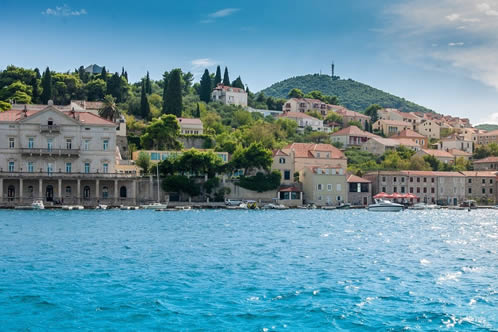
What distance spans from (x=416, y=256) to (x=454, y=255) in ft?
6.29

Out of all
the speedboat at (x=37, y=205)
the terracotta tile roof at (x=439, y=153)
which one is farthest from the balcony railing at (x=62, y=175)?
the terracotta tile roof at (x=439, y=153)

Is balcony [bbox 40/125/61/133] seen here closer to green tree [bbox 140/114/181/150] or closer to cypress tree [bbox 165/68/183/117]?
green tree [bbox 140/114/181/150]

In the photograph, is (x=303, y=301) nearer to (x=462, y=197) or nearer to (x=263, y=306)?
(x=263, y=306)

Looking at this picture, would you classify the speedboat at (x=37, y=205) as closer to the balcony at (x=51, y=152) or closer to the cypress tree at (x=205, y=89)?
the balcony at (x=51, y=152)

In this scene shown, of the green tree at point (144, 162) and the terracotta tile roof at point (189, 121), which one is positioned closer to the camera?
the green tree at point (144, 162)

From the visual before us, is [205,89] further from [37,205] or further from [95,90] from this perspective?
[37,205]

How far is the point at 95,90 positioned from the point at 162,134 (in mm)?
35755

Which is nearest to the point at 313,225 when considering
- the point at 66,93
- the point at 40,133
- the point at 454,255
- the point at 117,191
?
the point at 454,255

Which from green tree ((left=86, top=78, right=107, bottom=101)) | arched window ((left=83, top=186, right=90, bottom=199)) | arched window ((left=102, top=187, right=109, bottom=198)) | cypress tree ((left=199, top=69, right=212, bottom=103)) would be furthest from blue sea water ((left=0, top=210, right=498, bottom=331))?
cypress tree ((left=199, top=69, right=212, bottom=103))

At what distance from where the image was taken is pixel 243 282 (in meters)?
19.5

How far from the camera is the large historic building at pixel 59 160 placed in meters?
65.4

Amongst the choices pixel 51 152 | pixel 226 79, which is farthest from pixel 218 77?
pixel 51 152

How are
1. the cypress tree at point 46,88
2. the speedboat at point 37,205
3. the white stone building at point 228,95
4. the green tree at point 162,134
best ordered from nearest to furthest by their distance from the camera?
1. the speedboat at point 37,205
2. the green tree at point 162,134
3. the cypress tree at point 46,88
4. the white stone building at point 228,95

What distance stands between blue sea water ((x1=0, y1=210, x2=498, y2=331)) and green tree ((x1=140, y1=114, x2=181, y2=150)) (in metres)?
45.5
